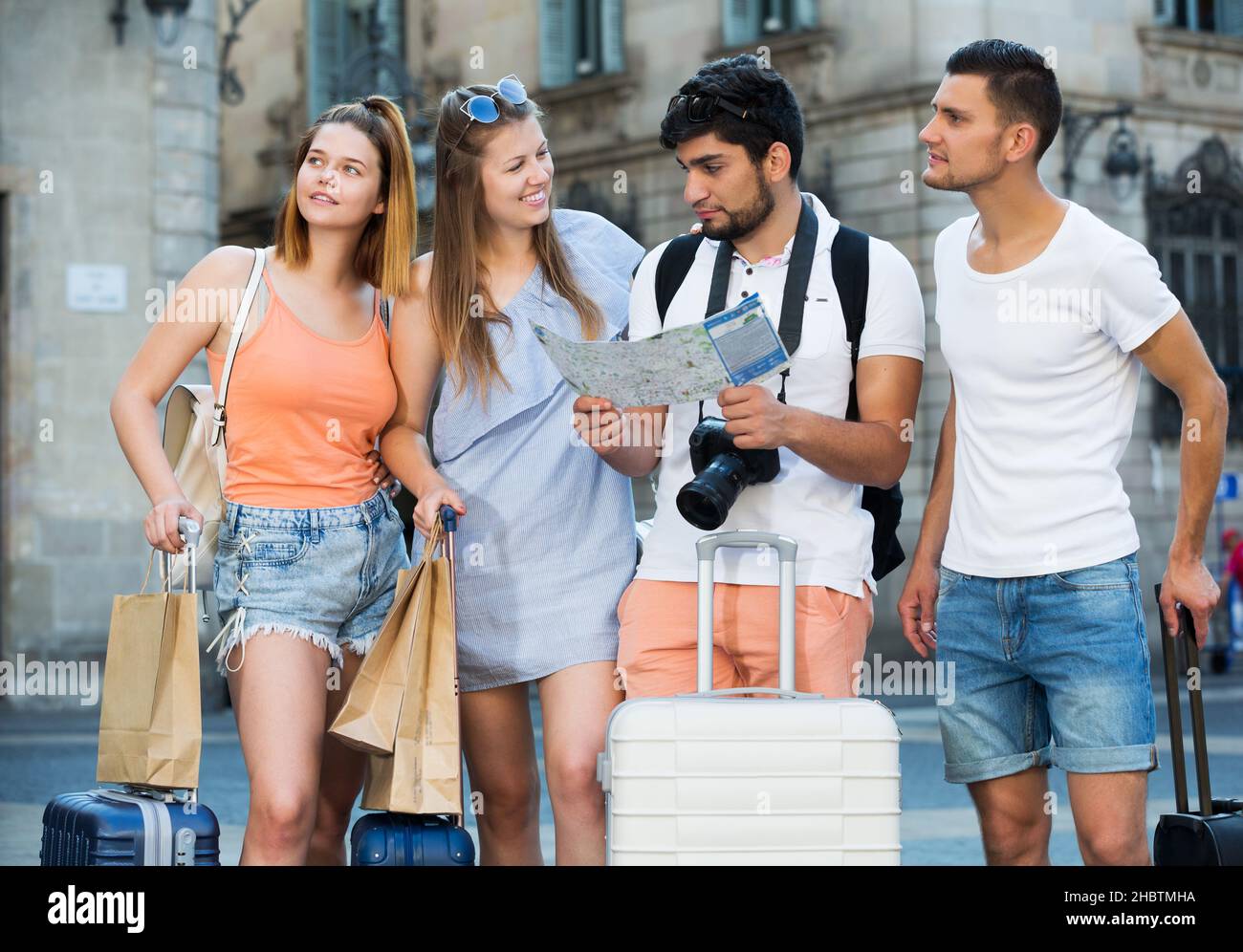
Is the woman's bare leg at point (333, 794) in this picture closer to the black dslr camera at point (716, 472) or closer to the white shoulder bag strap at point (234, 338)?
the white shoulder bag strap at point (234, 338)

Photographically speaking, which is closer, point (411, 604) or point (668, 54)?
point (411, 604)

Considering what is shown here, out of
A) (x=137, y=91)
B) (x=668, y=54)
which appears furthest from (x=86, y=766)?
(x=668, y=54)

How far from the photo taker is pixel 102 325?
45.4 ft

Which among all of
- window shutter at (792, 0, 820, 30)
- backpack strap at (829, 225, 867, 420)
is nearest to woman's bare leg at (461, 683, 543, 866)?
backpack strap at (829, 225, 867, 420)

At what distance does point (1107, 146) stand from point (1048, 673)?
55.5ft

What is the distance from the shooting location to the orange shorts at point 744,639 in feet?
12.9

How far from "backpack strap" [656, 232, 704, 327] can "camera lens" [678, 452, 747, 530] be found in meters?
0.46

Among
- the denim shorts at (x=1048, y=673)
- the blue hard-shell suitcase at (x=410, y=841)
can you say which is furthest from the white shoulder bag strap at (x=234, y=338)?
the denim shorts at (x=1048, y=673)

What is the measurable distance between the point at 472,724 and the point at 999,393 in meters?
1.40

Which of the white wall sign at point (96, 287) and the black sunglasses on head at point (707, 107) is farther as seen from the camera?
the white wall sign at point (96, 287)

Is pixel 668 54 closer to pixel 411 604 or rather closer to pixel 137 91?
pixel 137 91

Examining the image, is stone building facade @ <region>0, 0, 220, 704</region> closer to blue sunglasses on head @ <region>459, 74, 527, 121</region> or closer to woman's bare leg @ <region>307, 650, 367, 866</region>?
woman's bare leg @ <region>307, 650, 367, 866</region>

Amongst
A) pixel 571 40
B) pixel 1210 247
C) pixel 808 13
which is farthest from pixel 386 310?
pixel 571 40

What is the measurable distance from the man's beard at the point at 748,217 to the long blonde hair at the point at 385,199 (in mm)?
734
